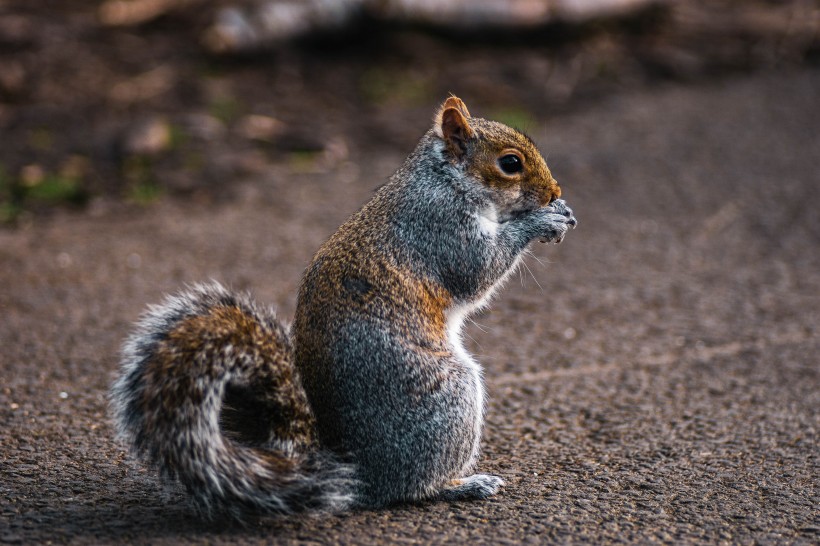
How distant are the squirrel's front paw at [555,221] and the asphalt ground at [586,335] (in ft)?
2.27

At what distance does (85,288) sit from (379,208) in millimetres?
2230

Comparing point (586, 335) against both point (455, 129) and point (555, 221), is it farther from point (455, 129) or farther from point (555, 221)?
point (455, 129)

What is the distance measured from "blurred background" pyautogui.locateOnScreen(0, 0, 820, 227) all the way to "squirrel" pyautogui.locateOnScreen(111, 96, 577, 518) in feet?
10.3

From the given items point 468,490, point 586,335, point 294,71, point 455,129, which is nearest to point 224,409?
point 468,490

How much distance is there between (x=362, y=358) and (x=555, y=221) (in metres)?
0.83

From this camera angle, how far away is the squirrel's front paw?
3.23 meters

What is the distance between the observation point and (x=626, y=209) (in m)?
5.98

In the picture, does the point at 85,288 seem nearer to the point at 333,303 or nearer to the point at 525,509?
the point at 333,303

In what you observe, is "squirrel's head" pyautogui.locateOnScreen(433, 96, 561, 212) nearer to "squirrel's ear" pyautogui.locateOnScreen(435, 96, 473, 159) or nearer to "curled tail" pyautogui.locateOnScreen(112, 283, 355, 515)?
"squirrel's ear" pyautogui.locateOnScreen(435, 96, 473, 159)

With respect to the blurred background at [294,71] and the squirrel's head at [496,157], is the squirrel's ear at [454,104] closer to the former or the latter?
the squirrel's head at [496,157]

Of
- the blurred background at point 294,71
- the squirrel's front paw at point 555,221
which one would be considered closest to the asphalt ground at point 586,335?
the blurred background at point 294,71

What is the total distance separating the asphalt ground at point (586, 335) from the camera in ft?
9.19

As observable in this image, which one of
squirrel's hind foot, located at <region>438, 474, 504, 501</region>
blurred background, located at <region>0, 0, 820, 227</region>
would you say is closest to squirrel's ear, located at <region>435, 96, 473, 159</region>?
squirrel's hind foot, located at <region>438, 474, 504, 501</region>

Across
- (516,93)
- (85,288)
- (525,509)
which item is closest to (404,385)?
(525,509)
